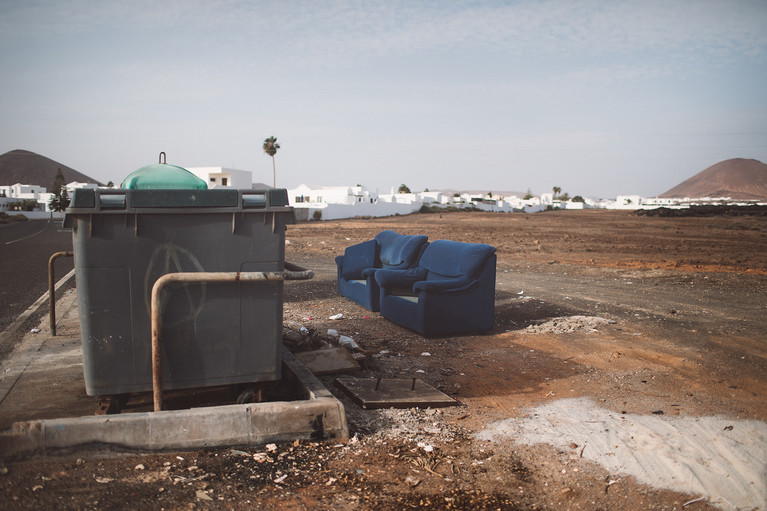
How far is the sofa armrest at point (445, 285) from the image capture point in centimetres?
640

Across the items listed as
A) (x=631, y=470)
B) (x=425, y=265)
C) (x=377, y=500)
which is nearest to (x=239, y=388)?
(x=377, y=500)

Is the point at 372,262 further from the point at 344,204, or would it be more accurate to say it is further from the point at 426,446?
the point at 344,204

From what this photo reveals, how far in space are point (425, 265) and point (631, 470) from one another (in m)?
4.51

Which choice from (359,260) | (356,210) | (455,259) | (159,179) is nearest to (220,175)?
(356,210)

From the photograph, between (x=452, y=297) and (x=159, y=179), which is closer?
(x=159, y=179)

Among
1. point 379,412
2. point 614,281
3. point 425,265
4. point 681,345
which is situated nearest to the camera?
point 379,412

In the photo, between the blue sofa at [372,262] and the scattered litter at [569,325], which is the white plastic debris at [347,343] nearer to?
the blue sofa at [372,262]

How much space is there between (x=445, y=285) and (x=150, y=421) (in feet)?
13.0

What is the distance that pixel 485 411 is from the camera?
160 inches

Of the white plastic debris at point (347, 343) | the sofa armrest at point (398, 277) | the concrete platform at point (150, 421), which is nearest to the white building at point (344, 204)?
the sofa armrest at point (398, 277)

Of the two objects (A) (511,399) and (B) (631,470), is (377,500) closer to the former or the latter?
(B) (631,470)

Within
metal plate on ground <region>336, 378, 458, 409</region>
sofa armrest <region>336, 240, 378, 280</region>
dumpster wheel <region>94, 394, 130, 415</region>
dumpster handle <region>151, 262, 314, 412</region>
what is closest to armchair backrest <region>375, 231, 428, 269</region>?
sofa armrest <region>336, 240, 378, 280</region>

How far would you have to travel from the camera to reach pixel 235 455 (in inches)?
125

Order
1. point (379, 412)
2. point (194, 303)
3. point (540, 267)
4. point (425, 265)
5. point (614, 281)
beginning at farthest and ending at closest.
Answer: point (540, 267) < point (614, 281) < point (425, 265) < point (379, 412) < point (194, 303)
